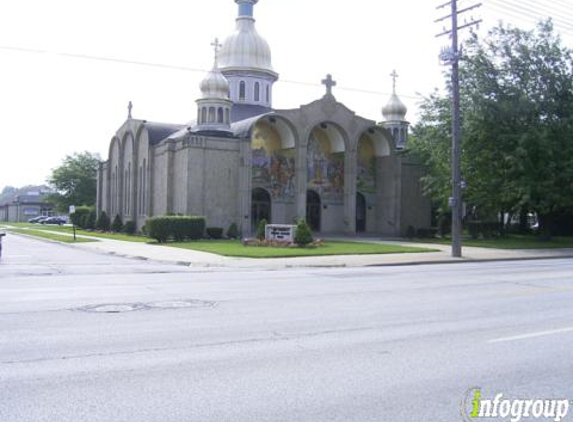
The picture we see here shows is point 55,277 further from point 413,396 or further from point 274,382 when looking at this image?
point 413,396

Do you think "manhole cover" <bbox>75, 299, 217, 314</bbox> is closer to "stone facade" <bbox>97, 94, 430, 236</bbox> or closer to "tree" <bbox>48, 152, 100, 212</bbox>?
"stone facade" <bbox>97, 94, 430, 236</bbox>

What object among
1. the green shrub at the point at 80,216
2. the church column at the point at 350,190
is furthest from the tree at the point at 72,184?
the church column at the point at 350,190

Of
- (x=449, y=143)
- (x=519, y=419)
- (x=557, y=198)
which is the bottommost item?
(x=519, y=419)

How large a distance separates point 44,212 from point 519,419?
128660 mm

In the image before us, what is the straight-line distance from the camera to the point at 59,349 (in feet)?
24.0

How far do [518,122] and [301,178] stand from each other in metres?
14.4

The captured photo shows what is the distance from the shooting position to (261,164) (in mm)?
44250

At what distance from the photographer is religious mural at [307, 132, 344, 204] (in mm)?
46188

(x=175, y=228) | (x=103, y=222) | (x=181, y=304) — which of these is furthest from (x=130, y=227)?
(x=181, y=304)

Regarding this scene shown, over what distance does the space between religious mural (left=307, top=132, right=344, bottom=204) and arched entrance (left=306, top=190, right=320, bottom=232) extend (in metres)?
0.41

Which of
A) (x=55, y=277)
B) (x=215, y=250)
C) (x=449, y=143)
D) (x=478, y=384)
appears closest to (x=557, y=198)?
(x=449, y=143)

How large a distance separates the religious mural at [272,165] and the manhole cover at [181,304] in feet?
107

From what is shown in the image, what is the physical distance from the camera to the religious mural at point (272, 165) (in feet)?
145

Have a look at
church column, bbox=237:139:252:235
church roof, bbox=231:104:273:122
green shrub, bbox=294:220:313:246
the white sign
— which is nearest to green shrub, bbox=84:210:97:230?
church roof, bbox=231:104:273:122
